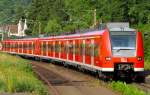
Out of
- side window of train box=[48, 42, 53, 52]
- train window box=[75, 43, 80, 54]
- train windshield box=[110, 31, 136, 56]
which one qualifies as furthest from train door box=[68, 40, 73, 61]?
train windshield box=[110, 31, 136, 56]

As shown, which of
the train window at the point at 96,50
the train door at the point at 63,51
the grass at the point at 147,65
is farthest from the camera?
the train door at the point at 63,51

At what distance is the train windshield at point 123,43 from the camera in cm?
2531

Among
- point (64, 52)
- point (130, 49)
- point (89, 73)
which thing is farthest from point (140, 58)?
point (64, 52)

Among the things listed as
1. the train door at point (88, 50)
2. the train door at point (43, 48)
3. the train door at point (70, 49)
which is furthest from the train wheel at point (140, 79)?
the train door at point (43, 48)

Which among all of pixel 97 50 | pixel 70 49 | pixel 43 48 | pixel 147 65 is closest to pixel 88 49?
pixel 97 50

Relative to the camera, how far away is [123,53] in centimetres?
2528

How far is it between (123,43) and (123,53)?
54cm

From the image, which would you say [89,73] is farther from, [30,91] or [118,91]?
[30,91]

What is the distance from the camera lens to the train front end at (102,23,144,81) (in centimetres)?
2525

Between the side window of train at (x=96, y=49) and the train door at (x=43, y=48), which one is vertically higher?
the side window of train at (x=96, y=49)

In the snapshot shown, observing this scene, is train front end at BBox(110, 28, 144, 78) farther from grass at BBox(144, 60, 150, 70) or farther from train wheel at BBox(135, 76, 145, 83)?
grass at BBox(144, 60, 150, 70)

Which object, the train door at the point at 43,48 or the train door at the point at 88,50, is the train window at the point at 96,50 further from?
the train door at the point at 43,48

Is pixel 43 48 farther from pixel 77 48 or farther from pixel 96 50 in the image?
pixel 96 50

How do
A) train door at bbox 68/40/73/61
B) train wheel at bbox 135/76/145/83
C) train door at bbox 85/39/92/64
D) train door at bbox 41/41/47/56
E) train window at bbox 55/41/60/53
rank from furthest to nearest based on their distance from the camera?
train door at bbox 41/41/47/56 < train window at bbox 55/41/60/53 < train door at bbox 68/40/73/61 < train door at bbox 85/39/92/64 < train wheel at bbox 135/76/145/83
